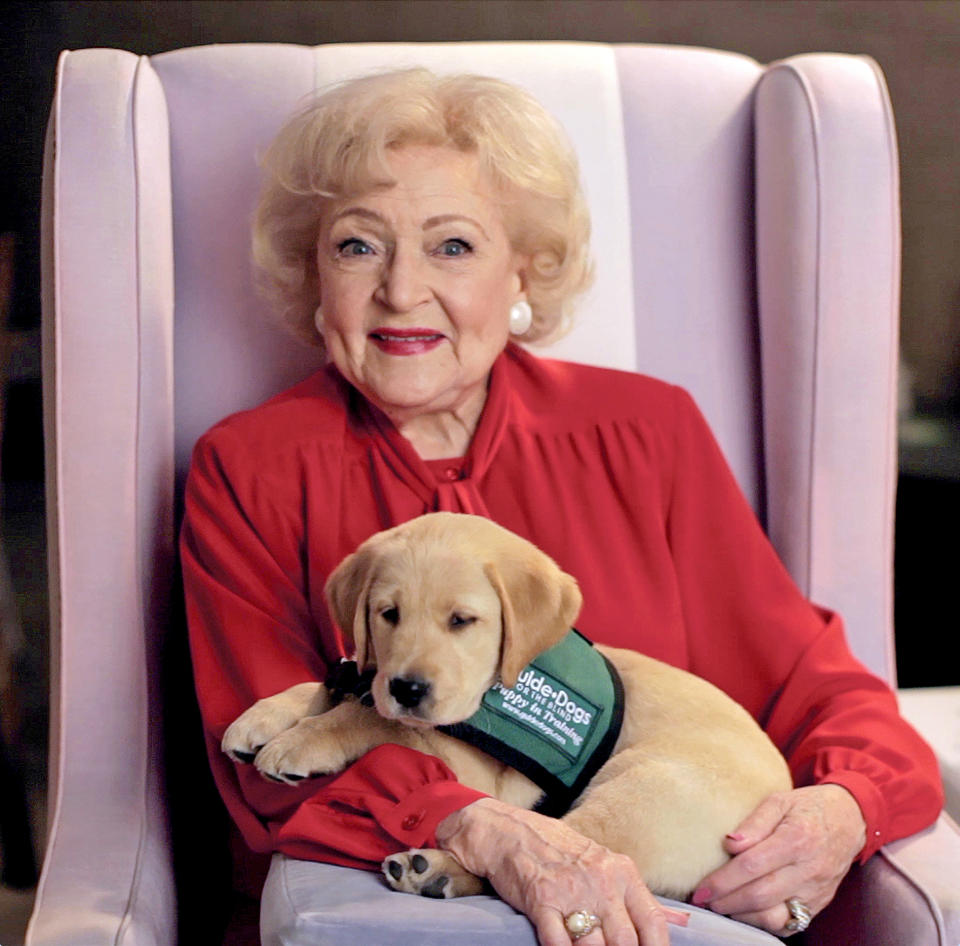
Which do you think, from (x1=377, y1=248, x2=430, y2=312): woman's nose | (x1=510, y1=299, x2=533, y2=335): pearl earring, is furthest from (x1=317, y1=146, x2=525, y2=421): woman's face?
(x1=510, y1=299, x2=533, y2=335): pearl earring

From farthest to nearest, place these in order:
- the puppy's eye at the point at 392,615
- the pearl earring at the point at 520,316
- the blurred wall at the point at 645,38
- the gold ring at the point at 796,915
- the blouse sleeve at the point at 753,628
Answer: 1. the blurred wall at the point at 645,38
2. the pearl earring at the point at 520,316
3. the blouse sleeve at the point at 753,628
4. the gold ring at the point at 796,915
5. the puppy's eye at the point at 392,615

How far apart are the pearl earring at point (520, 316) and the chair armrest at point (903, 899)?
775 mm

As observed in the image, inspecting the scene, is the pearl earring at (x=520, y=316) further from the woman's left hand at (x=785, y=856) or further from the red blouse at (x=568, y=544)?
the woman's left hand at (x=785, y=856)

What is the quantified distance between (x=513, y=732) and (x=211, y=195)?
2.97 feet

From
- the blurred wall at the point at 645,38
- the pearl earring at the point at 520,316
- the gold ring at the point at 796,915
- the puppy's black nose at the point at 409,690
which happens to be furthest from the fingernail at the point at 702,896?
the blurred wall at the point at 645,38

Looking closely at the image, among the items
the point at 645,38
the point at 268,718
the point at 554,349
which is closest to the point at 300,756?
the point at 268,718

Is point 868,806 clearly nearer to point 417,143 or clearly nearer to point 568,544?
point 568,544

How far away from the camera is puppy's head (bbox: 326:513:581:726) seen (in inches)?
46.3

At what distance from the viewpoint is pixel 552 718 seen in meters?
1.26

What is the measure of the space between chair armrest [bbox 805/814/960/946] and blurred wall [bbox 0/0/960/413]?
124cm

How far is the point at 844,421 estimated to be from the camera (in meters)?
1.76

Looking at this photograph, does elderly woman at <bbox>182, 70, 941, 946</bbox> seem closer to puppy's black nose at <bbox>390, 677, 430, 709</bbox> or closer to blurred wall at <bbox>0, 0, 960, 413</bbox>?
puppy's black nose at <bbox>390, 677, 430, 709</bbox>

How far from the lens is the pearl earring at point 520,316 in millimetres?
1660

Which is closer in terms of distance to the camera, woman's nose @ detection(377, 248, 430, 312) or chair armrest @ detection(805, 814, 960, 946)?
chair armrest @ detection(805, 814, 960, 946)
